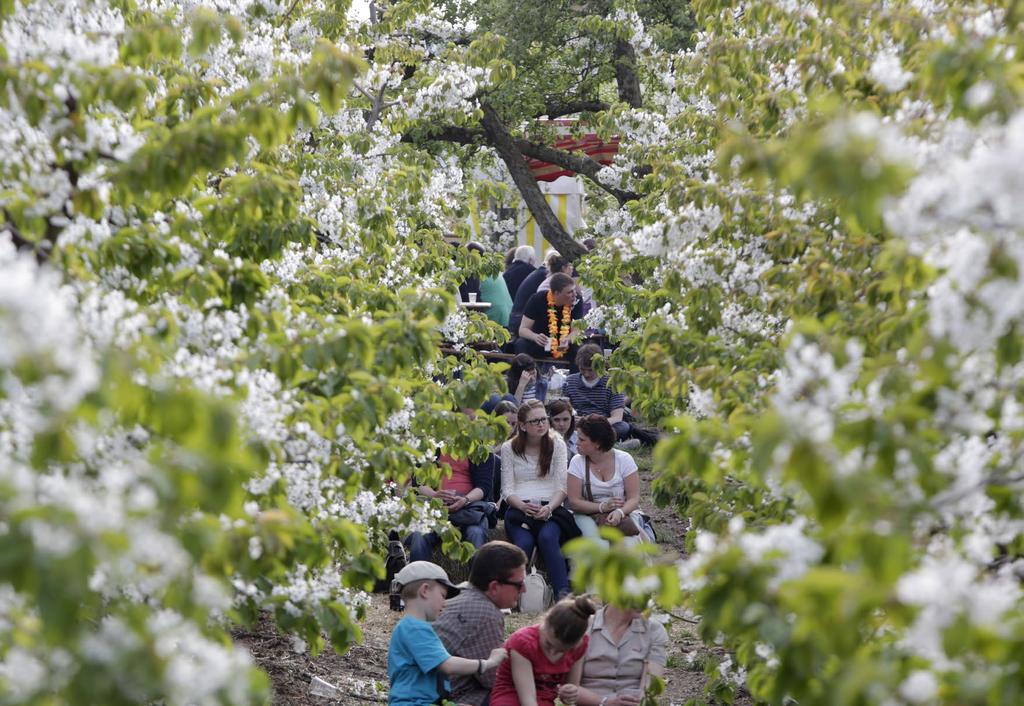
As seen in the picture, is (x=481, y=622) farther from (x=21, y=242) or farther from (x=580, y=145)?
(x=580, y=145)

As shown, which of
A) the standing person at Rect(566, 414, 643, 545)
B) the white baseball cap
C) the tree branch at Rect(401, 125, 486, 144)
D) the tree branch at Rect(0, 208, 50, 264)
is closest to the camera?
the tree branch at Rect(0, 208, 50, 264)

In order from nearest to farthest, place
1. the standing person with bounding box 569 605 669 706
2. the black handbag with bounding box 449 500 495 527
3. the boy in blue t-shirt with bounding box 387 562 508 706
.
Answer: the boy in blue t-shirt with bounding box 387 562 508 706, the standing person with bounding box 569 605 669 706, the black handbag with bounding box 449 500 495 527

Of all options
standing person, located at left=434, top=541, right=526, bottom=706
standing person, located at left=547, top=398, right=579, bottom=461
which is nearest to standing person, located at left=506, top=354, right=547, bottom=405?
standing person, located at left=547, top=398, right=579, bottom=461

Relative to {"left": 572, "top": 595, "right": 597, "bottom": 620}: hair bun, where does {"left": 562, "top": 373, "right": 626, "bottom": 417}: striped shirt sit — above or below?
above

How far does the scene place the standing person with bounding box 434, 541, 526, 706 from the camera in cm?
645

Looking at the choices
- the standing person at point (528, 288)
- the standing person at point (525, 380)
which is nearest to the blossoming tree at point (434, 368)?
the standing person at point (525, 380)

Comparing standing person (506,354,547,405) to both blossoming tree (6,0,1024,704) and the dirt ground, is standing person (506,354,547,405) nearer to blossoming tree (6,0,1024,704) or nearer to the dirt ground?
the dirt ground

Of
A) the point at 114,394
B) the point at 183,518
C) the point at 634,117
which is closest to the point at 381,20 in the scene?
the point at 634,117

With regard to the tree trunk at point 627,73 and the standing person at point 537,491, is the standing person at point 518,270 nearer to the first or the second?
the tree trunk at point 627,73

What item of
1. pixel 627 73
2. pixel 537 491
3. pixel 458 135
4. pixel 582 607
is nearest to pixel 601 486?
pixel 537 491

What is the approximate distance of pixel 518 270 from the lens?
15.4m

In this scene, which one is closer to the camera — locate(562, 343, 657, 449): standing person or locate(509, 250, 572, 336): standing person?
locate(562, 343, 657, 449): standing person

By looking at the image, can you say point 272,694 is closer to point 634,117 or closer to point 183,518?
point 183,518

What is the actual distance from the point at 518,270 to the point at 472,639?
9209mm
